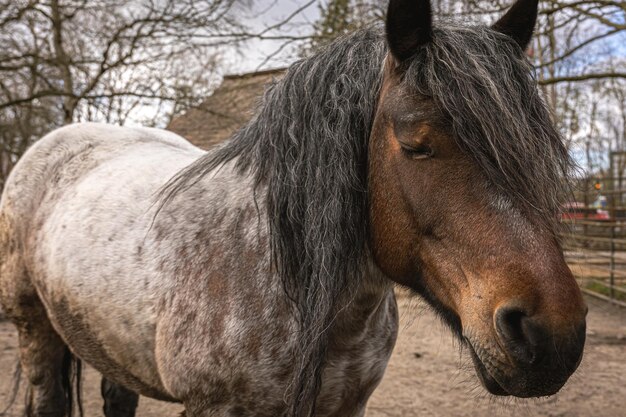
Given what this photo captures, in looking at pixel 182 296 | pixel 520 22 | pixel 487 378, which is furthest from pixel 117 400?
pixel 520 22

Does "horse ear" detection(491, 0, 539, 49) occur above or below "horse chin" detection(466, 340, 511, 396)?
above

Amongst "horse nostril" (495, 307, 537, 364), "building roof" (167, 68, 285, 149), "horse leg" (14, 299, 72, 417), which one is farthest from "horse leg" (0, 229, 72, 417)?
"building roof" (167, 68, 285, 149)

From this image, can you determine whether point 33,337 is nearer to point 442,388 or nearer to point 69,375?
point 69,375

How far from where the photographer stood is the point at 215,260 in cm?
199

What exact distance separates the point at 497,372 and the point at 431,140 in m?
0.66

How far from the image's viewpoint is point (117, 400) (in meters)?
3.45

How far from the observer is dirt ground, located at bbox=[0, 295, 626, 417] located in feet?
14.7

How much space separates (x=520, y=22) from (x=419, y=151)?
673mm

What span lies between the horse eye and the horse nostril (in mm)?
487

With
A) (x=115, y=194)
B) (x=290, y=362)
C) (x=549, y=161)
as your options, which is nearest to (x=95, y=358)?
(x=115, y=194)

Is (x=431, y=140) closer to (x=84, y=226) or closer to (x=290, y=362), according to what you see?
(x=290, y=362)

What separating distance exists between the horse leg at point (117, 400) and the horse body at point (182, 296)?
83 cm

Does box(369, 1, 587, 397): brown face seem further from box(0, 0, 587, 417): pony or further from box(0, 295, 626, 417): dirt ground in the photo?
box(0, 295, 626, 417): dirt ground

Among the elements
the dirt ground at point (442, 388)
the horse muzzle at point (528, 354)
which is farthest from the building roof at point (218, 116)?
the horse muzzle at point (528, 354)
